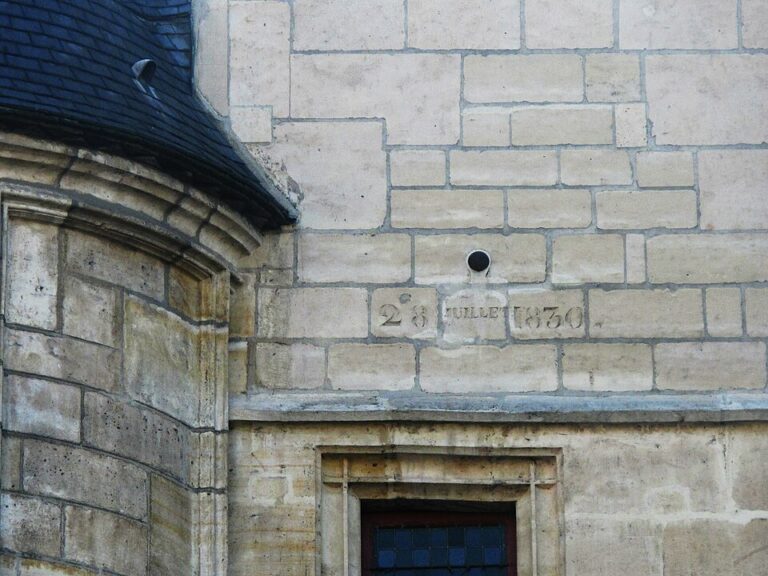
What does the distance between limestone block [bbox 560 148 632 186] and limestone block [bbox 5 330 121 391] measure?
190cm

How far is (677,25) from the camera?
10.3 m

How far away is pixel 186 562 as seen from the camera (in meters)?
9.41

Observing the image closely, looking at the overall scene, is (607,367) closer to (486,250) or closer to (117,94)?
(486,250)

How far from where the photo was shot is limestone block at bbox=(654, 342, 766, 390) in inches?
388

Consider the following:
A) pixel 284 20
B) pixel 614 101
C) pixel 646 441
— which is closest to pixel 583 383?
pixel 646 441

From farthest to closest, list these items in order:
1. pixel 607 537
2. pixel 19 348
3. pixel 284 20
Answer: pixel 284 20
pixel 607 537
pixel 19 348

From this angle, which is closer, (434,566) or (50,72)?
(50,72)

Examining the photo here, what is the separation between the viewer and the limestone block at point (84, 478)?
8.84 m

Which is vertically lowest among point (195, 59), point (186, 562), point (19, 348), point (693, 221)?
point (186, 562)

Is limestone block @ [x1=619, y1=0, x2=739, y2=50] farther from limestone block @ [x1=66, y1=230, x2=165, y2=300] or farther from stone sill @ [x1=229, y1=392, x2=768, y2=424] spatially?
limestone block @ [x1=66, y1=230, x2=165, y2=300]

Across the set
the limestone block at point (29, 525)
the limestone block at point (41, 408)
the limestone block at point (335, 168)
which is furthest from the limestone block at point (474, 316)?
the limestone block at point (29, 525)

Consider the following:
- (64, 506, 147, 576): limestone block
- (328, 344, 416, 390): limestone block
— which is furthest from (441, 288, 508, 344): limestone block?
(64, 506, 147, 576): limestone block

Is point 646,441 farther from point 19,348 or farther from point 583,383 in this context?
point 19,348

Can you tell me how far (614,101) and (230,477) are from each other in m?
2.02
